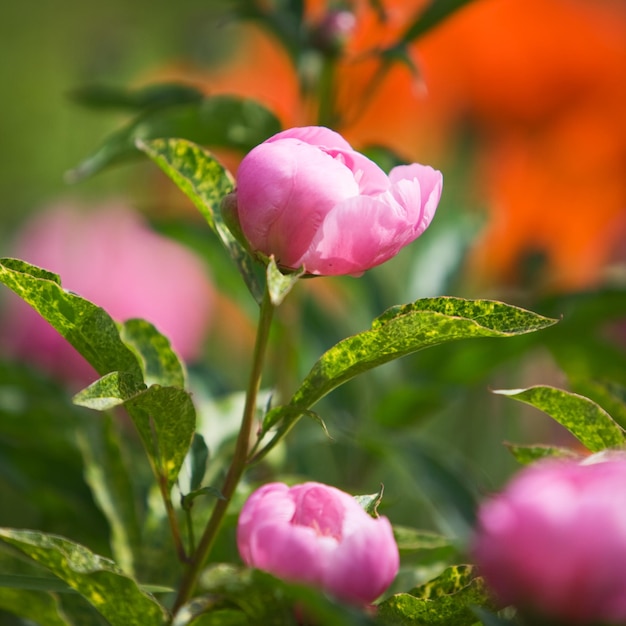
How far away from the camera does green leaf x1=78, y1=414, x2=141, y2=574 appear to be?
526 millimetres

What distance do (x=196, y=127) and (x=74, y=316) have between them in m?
0.28

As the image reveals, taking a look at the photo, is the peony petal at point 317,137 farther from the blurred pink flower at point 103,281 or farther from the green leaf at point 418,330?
the blurred pink flower at point 103,281

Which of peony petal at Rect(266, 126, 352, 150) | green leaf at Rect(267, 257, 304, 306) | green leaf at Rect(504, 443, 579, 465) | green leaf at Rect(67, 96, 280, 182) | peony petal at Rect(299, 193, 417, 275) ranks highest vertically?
green leaf at Rect(67, 96, 280, 182)

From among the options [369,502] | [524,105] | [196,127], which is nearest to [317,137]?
[369,502]

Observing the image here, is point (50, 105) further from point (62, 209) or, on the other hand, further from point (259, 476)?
point (259, 476)

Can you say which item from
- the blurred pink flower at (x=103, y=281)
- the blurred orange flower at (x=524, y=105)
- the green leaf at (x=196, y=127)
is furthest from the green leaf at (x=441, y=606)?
the blurred orange flower at (x=524, y=105)

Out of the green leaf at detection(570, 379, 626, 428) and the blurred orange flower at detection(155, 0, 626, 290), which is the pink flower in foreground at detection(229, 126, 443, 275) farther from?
the blurred orange flower at detection(155, 0, 626, 290)

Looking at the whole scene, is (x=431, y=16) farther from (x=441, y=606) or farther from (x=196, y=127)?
(x=441, y=606)

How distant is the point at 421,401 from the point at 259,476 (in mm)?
131

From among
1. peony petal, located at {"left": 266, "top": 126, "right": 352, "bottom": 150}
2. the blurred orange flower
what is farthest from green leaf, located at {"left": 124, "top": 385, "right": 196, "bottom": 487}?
the blurred orange flower

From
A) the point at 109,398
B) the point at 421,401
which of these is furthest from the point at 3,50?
the point at 109,398

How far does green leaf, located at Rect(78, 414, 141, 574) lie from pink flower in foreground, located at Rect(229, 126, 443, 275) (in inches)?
7.4

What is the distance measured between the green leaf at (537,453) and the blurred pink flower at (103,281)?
0.58 m

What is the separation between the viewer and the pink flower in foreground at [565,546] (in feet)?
0.86
